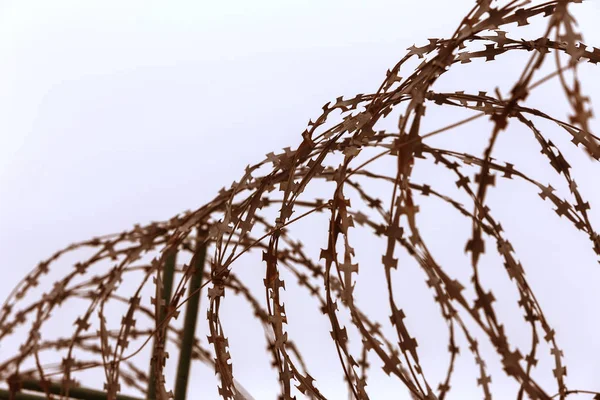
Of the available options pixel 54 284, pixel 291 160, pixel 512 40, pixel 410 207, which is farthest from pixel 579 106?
pixel 54 284

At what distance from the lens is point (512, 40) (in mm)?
2512

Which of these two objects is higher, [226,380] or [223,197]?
[223,197]

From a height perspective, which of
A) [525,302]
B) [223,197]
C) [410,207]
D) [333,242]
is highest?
[223,197]

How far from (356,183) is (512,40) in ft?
4.45

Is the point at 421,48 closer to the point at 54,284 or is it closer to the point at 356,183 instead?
the point at 356,183

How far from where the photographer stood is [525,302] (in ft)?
10.4

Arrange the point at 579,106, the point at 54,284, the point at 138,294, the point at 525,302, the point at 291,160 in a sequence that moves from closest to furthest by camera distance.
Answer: the point at 579,106, the point at 291,160, the point at 525,302, the point at 138,294, the point at 54,284

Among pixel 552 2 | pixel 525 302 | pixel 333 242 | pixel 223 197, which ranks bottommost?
pixel 333 242

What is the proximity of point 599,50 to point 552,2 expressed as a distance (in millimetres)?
277

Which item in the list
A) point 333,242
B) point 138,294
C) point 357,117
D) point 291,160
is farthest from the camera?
point 138,294

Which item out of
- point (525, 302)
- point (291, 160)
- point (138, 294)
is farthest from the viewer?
point (138, 294)

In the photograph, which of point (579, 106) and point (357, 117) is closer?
point (579, 106)

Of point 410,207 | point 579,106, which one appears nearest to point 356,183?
point 410,207

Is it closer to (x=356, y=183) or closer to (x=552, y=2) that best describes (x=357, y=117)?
(x=552, y=2)
